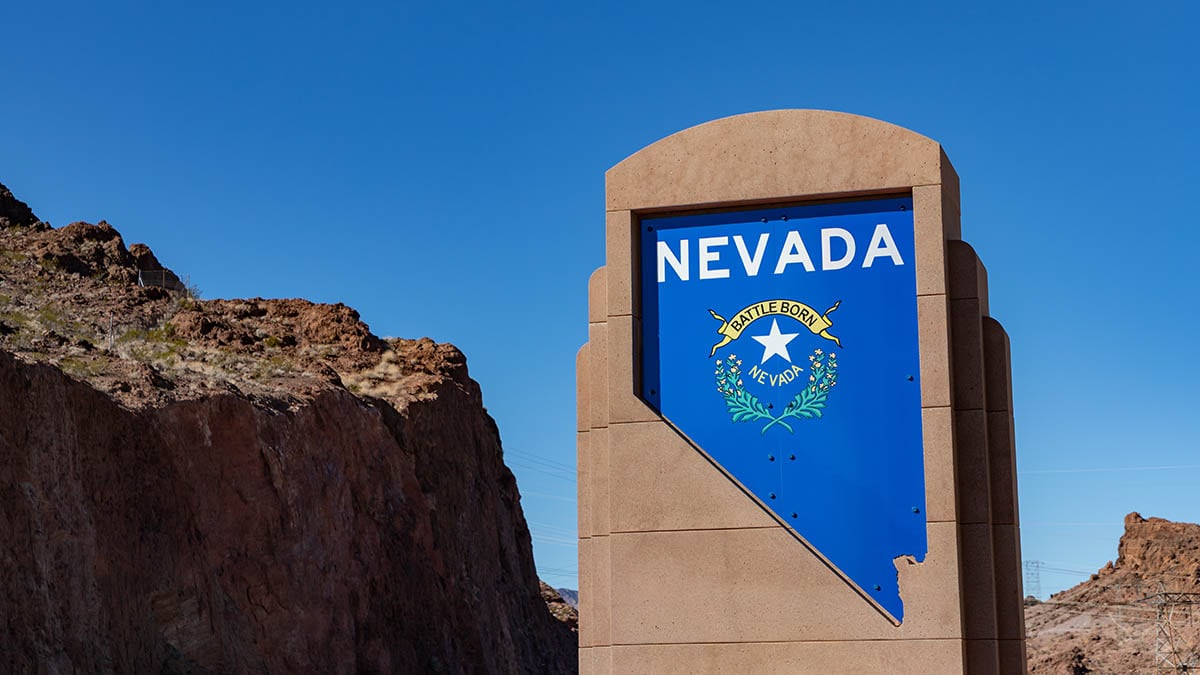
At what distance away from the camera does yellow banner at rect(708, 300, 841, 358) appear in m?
9.89

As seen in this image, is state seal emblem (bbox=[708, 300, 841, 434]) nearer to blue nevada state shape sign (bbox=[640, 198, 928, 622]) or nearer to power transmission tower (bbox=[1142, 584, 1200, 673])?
blue nevada state shape sign (bbox=[640, 198, 928, 622])

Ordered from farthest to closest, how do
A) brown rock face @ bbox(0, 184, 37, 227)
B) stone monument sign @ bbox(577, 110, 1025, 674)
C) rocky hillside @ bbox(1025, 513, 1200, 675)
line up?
rocky hillside @ bbox(1025, 513, 1200, 675), brown rock face @ bbox(0, 184, 37, 227), stone monument sign @ bbox(577, 110, 1025, 674)

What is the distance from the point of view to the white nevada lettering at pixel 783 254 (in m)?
9.97

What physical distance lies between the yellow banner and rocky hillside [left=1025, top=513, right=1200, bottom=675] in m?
80.6

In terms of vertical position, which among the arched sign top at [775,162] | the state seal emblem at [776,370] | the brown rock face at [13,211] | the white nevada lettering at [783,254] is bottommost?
the state seal emblem at [776,370]

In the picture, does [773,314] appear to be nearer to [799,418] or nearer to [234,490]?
[799,418]

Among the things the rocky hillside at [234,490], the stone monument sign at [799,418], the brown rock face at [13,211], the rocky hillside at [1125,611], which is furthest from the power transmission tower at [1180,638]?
the stone monument sign at [799,418]

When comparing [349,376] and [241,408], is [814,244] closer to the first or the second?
[241,408]

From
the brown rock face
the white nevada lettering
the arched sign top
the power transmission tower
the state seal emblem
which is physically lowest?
the power transmission tower

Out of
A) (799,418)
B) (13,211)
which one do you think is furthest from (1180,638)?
(799,418)

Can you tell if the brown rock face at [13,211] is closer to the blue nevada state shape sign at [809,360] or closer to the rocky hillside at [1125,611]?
the blue nevada state shape sign at [809,360]

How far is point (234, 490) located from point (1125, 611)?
77.5 metres

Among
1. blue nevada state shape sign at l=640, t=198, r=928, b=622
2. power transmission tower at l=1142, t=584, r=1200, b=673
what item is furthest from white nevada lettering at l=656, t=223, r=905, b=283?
power transmission tower at l=1142, t=584, r=1200, b=673

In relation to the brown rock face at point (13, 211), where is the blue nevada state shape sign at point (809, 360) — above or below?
below
